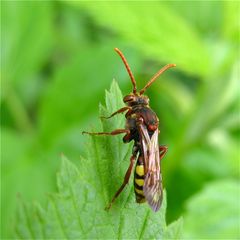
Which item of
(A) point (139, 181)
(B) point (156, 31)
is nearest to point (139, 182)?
(A) point (139, 181)

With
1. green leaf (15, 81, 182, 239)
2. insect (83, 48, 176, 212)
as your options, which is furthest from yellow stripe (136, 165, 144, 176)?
green leaf (15, 81, 182, 239)

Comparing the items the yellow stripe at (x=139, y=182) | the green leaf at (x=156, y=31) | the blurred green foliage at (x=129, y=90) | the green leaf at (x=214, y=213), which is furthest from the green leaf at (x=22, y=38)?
the yellow stripe at (x=139, y=182)

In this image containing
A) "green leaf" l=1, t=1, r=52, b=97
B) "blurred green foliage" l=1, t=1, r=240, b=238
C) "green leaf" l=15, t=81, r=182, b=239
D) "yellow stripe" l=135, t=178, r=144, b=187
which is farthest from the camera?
"green leaf" l=1, t=1, r=52, b=97

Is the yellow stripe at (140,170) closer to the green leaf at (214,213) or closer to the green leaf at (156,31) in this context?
the green leaf at (214,213)

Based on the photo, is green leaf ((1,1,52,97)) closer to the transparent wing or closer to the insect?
the insect

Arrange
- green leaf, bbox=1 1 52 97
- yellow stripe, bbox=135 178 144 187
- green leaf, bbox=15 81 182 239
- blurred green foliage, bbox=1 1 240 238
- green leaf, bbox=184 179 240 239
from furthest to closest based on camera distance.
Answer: green leaf, bbox=1 1 52 97
blurred green foliage, bbox=1 1 240 238
green leaf, bbox=184 179 240 239
yellow stripe, bbox=135 178 144 187
green leaf, bbox=15 81 182 239

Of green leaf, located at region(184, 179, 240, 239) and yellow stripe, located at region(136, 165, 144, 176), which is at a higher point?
green leaf, located at region(184, 179, 240, 239)

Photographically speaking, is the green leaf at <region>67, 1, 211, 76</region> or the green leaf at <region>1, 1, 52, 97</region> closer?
the green leaf at <region>67, 1, 211, 76</region>
